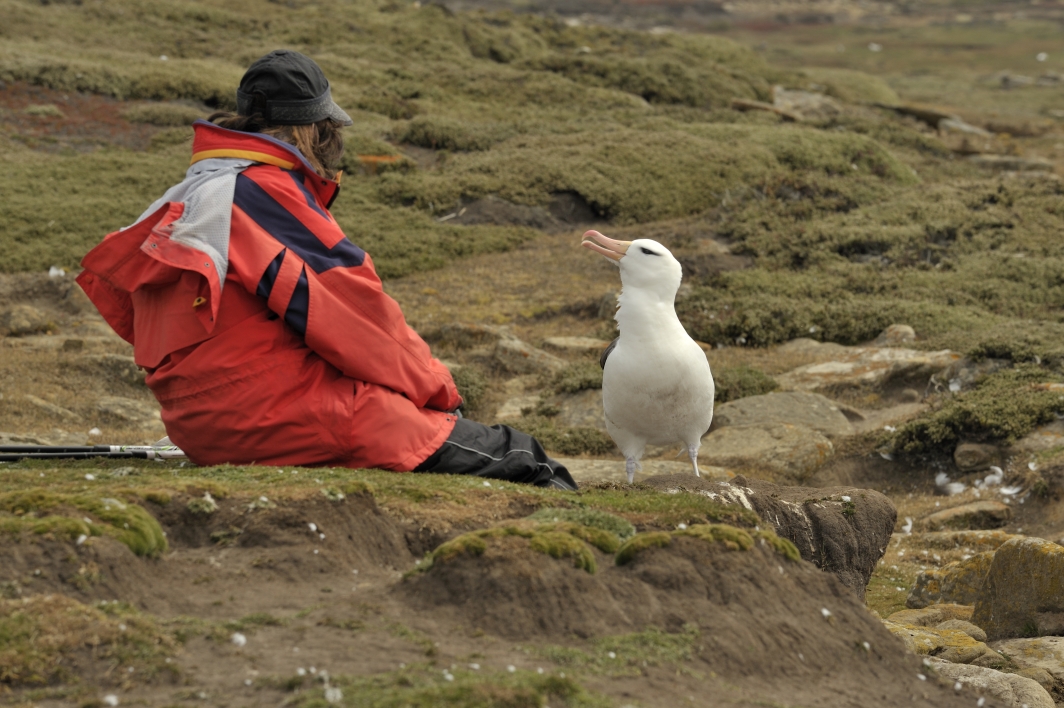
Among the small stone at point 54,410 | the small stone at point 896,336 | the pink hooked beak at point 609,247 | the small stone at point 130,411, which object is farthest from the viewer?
the small stone at point 896,336

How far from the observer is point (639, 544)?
4.66m

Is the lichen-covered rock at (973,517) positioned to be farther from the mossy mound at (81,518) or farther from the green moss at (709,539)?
the mossy mound at (81,518)

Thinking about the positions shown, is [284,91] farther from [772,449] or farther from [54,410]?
[54,410]

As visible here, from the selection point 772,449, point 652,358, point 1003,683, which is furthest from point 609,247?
point 772,449

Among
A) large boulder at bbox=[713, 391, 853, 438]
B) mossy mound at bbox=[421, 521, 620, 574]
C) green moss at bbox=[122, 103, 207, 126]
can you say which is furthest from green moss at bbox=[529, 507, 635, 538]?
green moss at bbox=[122, 103, 207, 126]

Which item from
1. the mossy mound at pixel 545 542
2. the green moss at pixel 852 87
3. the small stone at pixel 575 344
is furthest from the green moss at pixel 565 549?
the green moss at pixel 852 87

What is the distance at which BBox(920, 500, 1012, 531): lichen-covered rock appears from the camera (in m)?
10.3

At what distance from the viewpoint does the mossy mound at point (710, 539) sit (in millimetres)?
4656

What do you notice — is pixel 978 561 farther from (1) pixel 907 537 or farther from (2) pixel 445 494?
(2) pixel 445 494

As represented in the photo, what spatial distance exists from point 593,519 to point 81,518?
2161 mm

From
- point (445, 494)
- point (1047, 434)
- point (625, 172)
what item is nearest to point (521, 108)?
point (625, 172)

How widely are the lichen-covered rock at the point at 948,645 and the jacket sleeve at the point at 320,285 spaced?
3.06 m

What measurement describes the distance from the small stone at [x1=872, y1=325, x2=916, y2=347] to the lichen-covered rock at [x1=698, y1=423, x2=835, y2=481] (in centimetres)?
387

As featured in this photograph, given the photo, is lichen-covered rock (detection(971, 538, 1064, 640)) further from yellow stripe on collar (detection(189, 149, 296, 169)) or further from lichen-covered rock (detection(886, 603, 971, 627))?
yellow stripe on collar (detection(189, 149, 296, 169))
